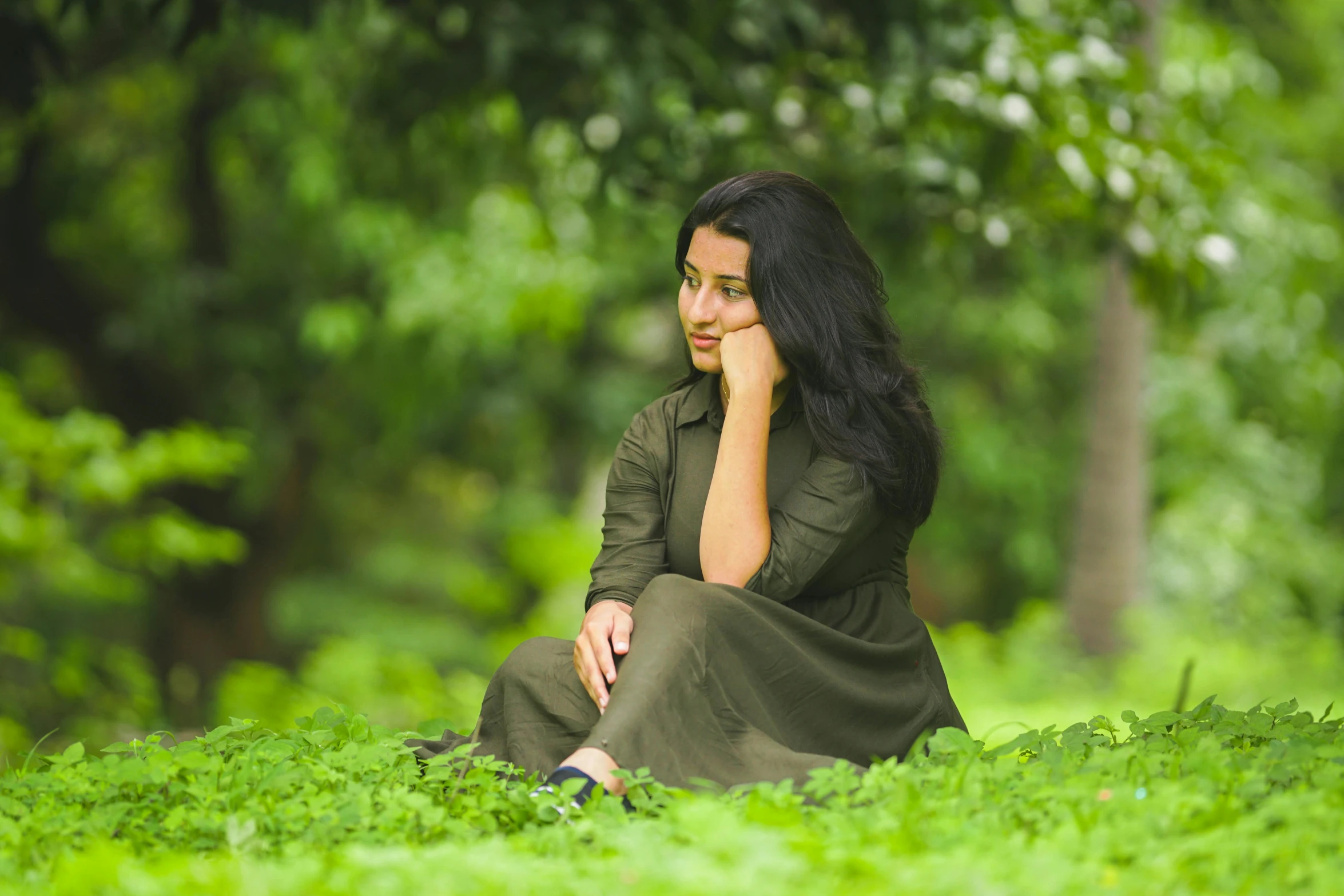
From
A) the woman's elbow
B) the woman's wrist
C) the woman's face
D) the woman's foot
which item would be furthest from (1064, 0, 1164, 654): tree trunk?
the woman's foot

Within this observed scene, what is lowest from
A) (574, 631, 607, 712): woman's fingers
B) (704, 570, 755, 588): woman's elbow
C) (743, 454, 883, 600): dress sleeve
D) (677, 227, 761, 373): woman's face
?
(574, 631, 607, 712): woman's fingers

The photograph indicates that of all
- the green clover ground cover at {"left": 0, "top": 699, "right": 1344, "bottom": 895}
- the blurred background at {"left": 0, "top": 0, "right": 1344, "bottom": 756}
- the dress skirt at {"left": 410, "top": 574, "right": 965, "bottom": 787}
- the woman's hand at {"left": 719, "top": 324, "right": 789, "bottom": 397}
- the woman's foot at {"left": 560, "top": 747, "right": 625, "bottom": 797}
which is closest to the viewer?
the green clover ground cover at {"left": 0, "top": 699, "right": 1344, "bottom": 895}

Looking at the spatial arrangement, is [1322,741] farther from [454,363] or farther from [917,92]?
[454,363]

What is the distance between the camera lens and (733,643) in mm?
2695

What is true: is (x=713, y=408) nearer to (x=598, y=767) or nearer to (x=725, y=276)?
(x=725, y=276)

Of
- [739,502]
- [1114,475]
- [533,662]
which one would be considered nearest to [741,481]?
[739,502]

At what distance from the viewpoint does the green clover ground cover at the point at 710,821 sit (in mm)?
1837

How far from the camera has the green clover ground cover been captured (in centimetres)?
184

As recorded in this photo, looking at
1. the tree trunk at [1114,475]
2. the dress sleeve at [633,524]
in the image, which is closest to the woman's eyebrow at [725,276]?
the dress sleeve at [633,524]

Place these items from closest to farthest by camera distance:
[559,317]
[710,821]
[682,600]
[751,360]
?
[710,821] → [682,600] → [751,360] → [559,317]

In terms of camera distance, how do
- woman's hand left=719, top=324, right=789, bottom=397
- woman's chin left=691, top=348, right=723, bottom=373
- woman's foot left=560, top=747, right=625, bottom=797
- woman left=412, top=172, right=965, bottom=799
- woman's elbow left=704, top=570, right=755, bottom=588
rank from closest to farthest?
woman's foot left=560, top=747, right=625, bottom=797 < woman left=412, top=172, right=965, bottom=799 < woman's elbow left=704, top=570, right=755, bottom=588 < woman's hand left=719, top=324, right=789, bottom=397 < woman's chin left=691, top=348, right=723, bottom=373

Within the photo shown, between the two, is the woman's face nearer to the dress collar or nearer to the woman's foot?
the dress collar

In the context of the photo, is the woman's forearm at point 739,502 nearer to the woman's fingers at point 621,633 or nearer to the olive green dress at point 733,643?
the olive green dress at point 733,643

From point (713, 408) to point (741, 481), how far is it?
319 millimetres
